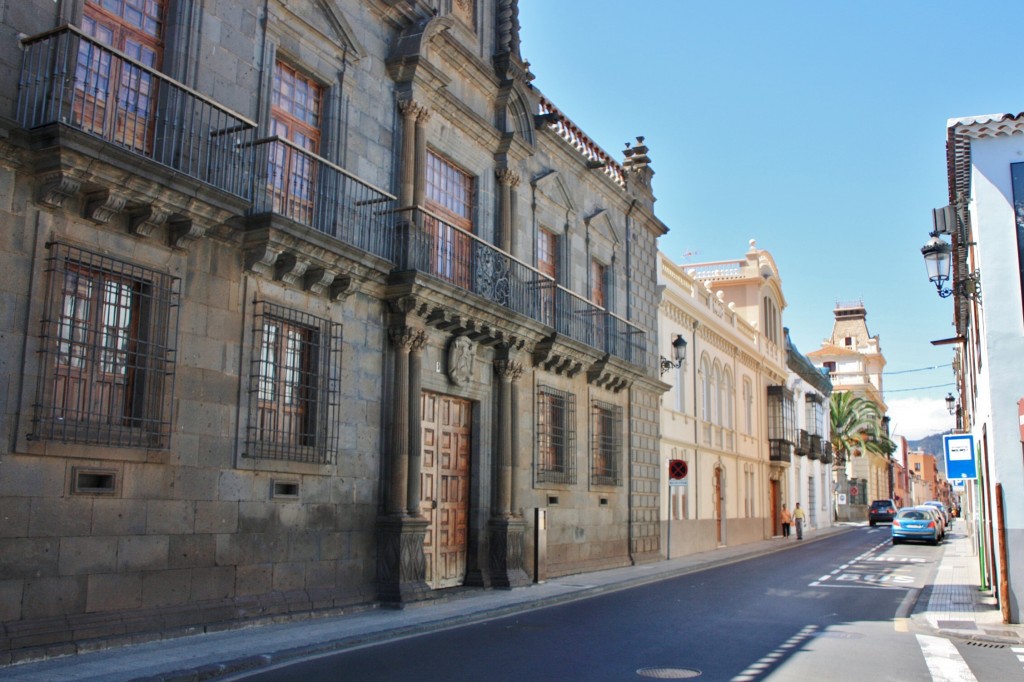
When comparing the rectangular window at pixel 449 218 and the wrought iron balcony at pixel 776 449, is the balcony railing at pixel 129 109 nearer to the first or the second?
the rectangular window at pixel 449 218

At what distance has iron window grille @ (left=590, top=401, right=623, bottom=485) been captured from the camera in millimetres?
21406

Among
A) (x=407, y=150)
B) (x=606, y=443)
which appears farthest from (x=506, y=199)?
(x=606, y=443)

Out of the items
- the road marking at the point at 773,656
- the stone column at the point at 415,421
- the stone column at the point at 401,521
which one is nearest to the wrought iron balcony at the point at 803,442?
the stone column at the point at 415,421

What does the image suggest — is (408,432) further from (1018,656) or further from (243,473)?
(1018,656)

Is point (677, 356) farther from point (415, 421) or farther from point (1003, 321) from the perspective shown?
point (1003, 321)

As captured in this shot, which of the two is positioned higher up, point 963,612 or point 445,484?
point 445,484

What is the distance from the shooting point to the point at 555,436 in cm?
1967

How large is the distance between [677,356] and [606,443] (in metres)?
3.40

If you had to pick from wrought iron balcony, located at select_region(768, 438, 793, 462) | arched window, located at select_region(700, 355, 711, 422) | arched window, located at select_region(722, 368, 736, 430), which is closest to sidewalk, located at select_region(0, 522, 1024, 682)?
arched window, located at select_region(700, 355, 711, 422)

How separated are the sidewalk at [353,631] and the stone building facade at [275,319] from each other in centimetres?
45

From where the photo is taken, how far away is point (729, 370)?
35594 mm

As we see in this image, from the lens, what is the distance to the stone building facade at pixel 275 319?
30.0 feet

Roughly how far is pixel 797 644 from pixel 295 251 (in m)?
7.70

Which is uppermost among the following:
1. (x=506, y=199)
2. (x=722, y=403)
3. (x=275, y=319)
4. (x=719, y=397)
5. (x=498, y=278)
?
(x=506, y=199)
